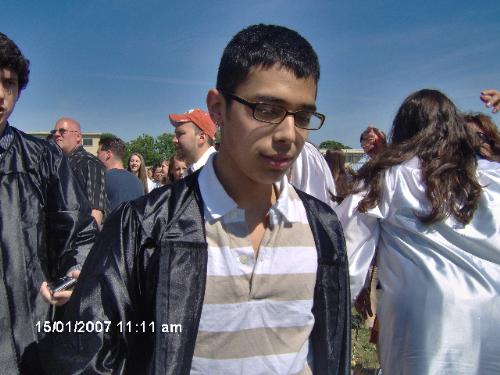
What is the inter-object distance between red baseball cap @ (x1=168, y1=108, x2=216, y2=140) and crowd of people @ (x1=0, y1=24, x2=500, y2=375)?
2.73 meters

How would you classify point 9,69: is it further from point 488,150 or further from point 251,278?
point 488,150

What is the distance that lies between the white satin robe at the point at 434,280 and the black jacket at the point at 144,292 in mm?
953

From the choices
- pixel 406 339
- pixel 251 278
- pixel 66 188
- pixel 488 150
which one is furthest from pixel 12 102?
pixel 488 150

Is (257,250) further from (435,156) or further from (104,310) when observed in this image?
(435,156)

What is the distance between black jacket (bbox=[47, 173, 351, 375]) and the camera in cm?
121

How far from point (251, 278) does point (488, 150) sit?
2.72m

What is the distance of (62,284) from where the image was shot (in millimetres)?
1860

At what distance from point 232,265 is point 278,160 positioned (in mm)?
346

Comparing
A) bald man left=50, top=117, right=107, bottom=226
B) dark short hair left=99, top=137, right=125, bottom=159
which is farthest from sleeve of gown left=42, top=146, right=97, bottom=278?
dark short hair left=99, top=137, right=125, bottom=159

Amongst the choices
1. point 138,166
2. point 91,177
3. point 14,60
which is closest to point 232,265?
point 14,60

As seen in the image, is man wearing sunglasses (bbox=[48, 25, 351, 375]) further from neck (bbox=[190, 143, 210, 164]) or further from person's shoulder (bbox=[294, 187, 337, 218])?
neck (bbox=[190, 143, 210, 164])

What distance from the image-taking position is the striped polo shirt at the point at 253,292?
1.29 m

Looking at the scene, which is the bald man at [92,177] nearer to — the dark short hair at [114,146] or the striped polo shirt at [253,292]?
the dark short hair at [114,146]

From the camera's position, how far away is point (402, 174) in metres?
2.35
